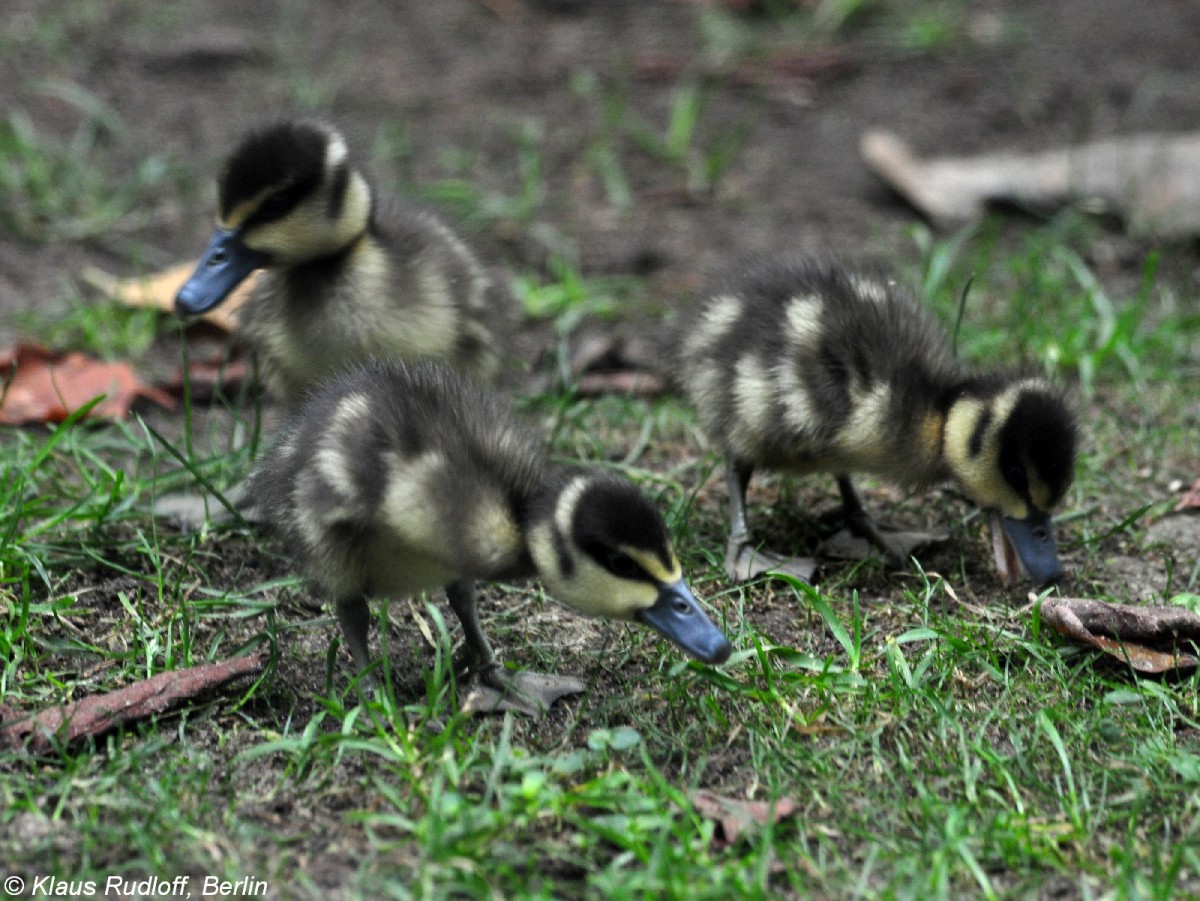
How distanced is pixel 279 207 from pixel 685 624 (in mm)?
1746

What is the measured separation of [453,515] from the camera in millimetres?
3148

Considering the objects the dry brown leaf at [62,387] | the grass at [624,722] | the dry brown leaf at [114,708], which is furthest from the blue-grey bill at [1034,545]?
the dry brown leaf at [62,387]

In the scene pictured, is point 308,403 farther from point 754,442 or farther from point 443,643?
point 754,442

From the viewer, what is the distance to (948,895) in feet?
9.00

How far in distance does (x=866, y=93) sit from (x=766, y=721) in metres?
5.30

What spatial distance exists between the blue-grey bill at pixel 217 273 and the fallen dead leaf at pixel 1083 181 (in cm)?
349

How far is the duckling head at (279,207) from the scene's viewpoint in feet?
13.4

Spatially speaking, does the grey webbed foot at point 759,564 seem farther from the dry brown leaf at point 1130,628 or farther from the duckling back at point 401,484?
the duckling back at point 401,484

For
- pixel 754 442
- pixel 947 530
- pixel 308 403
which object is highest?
pixel 308 403

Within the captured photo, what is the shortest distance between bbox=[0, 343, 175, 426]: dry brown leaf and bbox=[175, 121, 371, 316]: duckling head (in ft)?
2.54

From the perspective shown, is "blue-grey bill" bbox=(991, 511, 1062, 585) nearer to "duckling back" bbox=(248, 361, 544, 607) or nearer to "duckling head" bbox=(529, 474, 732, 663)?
"duckling head" bbox=(529, 474, 732, 663)

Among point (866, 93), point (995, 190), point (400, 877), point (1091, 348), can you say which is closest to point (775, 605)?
point (400, 877)

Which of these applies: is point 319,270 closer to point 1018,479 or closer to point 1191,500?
point 1018,479

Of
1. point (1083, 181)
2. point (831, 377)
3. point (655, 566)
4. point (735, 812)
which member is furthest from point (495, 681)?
point (1083, 181)
